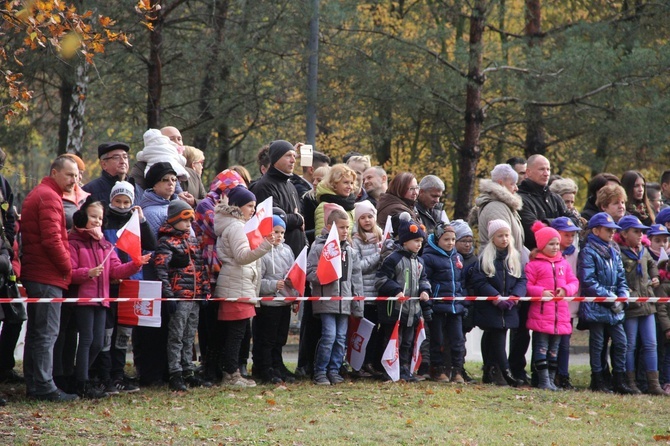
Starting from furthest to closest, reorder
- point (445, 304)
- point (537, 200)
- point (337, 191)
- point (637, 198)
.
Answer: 1. point (637, 198)
2. point (537, 200)
3. point (337, 191)
4. point (445, 304)

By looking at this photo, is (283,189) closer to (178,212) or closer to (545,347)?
(178,212)

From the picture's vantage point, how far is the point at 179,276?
417 inches

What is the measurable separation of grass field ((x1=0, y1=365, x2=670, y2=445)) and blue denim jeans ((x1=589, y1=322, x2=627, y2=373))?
0.82 meters

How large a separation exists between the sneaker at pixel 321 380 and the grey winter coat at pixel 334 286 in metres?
0.67

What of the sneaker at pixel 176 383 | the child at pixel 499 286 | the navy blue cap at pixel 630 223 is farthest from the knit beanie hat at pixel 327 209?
the navy blue cap at pixel 630 223

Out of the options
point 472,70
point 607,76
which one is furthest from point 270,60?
point 607,76

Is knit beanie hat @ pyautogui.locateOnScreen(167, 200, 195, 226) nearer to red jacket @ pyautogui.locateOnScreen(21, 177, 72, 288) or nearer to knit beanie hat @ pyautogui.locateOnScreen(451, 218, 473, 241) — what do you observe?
red jacket @ pyautogui.locateOnScreen(21, 177, 72, 288)

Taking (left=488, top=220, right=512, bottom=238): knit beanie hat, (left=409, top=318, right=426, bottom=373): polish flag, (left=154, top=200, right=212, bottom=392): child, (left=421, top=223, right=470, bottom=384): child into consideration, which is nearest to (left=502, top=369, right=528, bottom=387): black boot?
(left=421, top=223, right=470, bottom=384): child

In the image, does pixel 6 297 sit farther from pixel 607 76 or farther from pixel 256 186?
pixel 607 76

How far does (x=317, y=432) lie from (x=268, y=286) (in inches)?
104

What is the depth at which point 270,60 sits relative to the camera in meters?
20.2

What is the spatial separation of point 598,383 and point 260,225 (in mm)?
4581

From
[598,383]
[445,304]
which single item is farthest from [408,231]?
[598,383]

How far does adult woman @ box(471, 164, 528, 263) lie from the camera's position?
1252 centimetres
